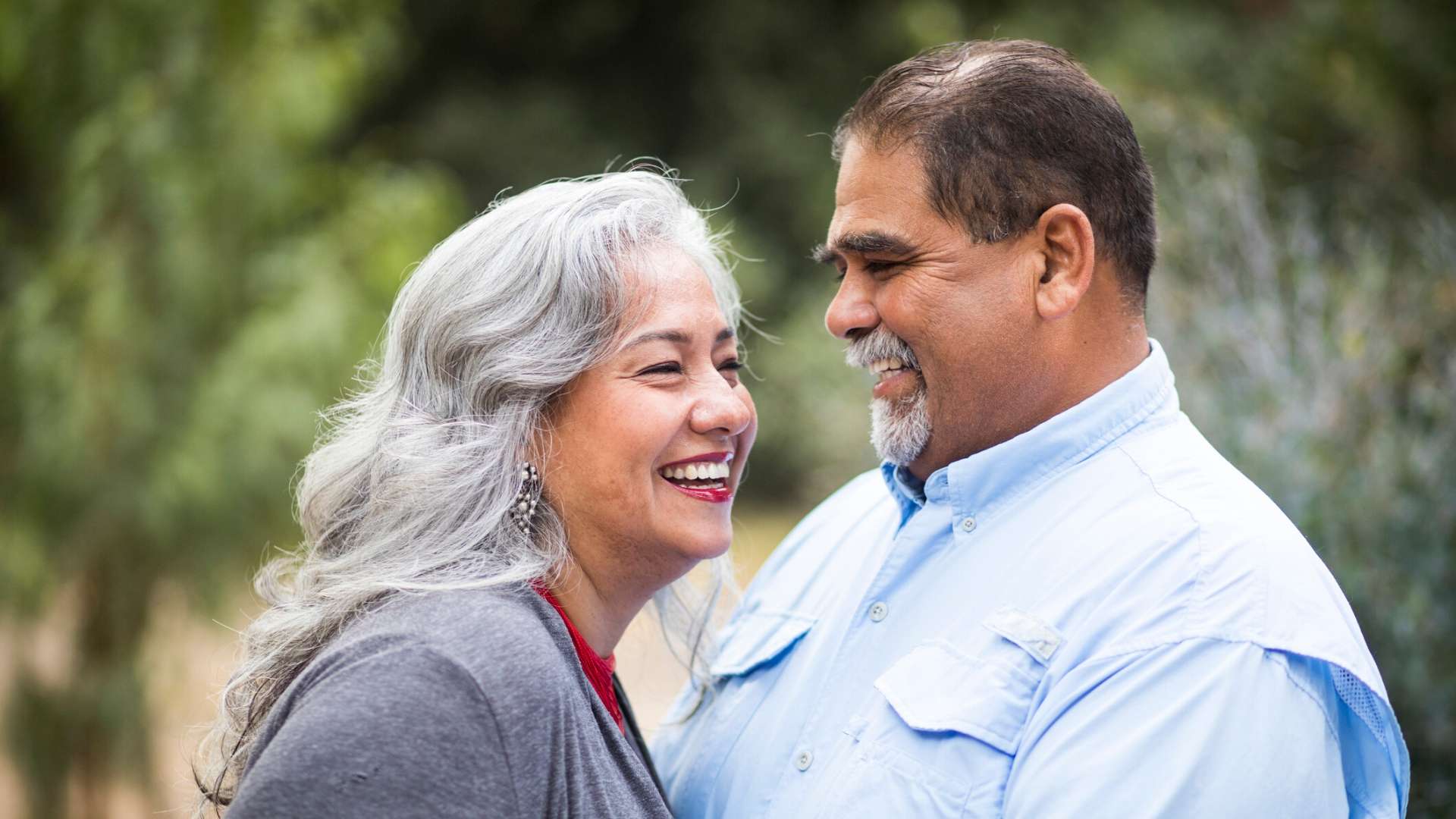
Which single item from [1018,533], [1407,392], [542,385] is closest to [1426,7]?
[1407,392]

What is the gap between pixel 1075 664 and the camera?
1.90 m

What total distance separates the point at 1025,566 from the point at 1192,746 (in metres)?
0.45

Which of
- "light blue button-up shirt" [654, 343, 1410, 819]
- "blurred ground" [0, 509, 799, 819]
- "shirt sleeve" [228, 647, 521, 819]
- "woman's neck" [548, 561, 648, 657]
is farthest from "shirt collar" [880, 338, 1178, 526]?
"blurred ground" [0, 509, 799, 819]

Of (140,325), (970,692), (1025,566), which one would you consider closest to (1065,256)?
(1025,566)

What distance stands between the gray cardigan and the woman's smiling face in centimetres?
26

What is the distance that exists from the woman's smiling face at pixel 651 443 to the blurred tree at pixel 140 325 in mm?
2504

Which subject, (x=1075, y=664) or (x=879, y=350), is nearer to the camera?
(x=1075, y=664)

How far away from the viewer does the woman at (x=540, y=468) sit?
6.68 feet

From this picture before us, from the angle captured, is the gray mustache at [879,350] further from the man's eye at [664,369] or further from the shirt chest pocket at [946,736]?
the shirt chest pocket at [946,736]

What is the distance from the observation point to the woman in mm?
2035

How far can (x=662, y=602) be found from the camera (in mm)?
2762

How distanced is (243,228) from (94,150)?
0.58 meters

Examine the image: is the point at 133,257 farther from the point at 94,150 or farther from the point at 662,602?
the point at 662,602

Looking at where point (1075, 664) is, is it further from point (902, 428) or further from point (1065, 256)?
point (1065, 256)
